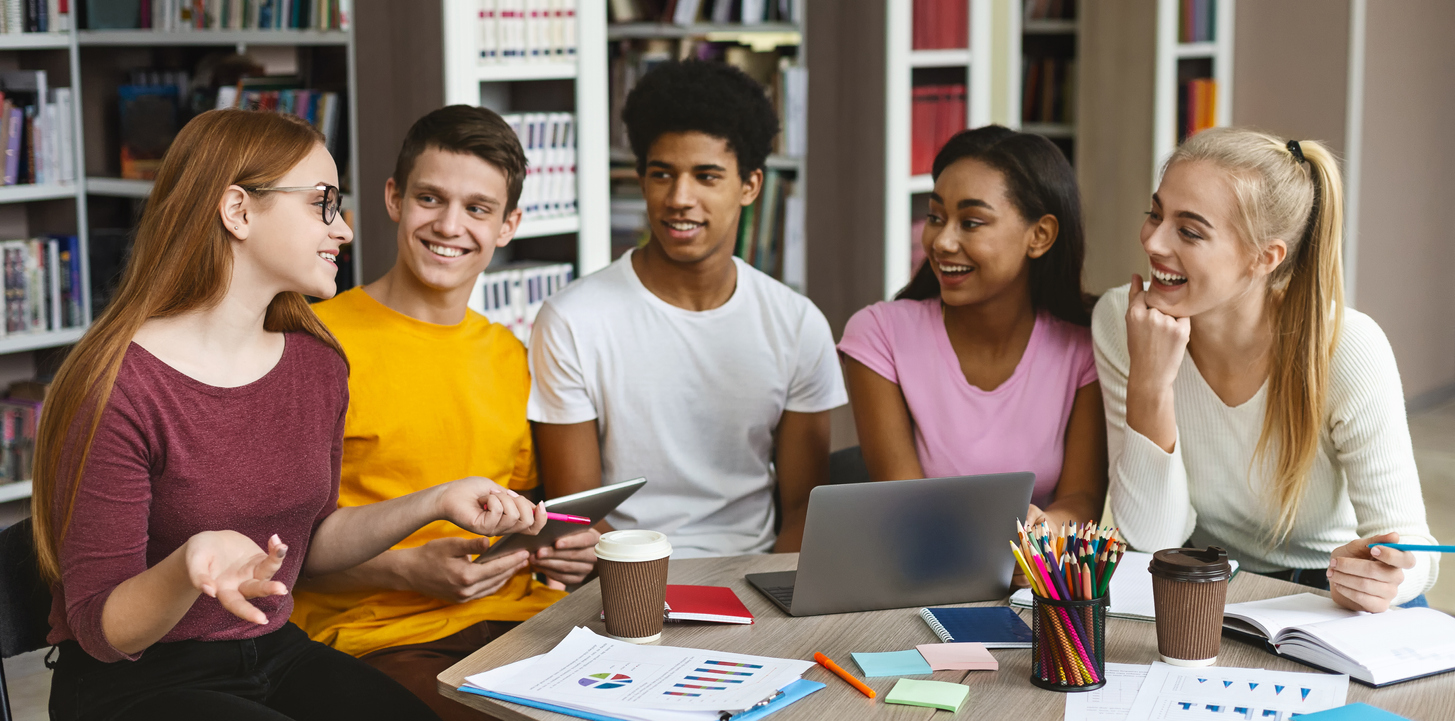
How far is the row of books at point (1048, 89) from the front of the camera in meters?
5.19

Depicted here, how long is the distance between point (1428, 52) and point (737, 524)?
4.74 meters

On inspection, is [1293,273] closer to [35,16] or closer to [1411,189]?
[35,16]

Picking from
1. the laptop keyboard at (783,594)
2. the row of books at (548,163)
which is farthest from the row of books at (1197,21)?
the laptop keyboard at (783,594)

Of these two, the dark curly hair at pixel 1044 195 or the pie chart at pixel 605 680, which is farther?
the dark curly hair at pixel 1044 195

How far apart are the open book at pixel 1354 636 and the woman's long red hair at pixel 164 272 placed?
1.28 m

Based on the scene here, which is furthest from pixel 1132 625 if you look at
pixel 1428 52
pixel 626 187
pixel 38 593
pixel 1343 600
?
pixel 1428 52

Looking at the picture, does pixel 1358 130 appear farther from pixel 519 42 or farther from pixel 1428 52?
pixel 519 42

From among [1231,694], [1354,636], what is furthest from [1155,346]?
[1231,694]

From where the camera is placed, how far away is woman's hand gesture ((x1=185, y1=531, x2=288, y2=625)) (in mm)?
1244

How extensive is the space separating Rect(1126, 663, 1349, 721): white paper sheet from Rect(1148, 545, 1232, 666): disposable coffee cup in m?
0.02

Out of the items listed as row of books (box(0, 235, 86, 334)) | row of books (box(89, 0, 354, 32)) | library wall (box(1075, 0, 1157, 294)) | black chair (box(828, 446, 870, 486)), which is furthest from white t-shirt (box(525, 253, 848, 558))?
library wall (box(1075, 0, 1157, 294))

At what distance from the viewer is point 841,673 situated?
135cm

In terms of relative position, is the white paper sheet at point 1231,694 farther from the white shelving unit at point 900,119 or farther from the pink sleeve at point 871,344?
the white shelving unit at point 900,119

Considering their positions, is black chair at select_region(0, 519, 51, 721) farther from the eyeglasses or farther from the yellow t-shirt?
the eyeglasses
